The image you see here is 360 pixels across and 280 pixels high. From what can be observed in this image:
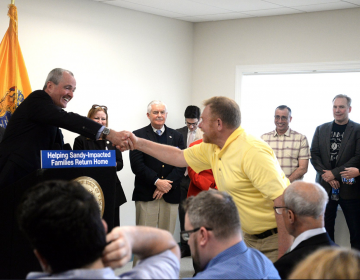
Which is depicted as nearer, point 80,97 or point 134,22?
point 80,97

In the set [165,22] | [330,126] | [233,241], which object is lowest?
[233,241]

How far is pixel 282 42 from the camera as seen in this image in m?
5.95

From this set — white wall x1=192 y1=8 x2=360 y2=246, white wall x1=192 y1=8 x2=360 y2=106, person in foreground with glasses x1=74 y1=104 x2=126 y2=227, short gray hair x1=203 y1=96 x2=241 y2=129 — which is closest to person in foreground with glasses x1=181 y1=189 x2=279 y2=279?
short gray hair x1=203 y1=96 x2=241 y2=129

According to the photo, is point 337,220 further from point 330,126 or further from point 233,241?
point 233,241

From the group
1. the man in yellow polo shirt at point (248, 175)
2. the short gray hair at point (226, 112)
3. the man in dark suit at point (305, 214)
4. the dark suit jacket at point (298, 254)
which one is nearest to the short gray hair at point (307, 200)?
the man in dark suit at point (305, 214)

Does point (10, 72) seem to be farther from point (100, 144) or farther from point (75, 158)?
point (75, 158)

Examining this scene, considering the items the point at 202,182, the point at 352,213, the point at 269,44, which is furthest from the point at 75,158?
the point at 269,44

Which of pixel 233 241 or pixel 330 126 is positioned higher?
pixel 330 126

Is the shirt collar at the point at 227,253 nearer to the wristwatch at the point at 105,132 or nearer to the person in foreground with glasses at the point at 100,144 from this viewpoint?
the wristwatch at the point at 105,132

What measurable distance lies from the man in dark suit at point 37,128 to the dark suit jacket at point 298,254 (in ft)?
5.05

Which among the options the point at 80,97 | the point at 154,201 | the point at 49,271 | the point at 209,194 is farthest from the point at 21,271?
the point at 80,97

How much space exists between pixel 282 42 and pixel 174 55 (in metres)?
1.55

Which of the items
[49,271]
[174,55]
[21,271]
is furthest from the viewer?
[174,55]

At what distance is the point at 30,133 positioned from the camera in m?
2.72
